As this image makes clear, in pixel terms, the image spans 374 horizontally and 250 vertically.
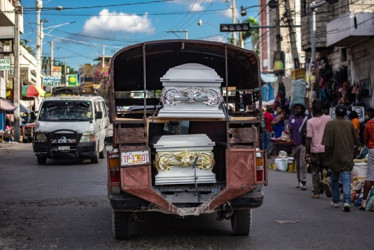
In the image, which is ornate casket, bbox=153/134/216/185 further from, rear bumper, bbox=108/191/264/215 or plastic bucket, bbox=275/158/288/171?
plastic bucket, bbox=275/158/288/171

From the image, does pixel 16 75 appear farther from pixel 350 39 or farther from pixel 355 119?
pixel 355 119

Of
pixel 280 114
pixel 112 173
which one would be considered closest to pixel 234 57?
pixel 112 173

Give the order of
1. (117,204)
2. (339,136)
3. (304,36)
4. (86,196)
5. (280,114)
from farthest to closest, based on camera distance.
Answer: (304,36)
(280,114)
(86,196)
(339,136)
(117,204)

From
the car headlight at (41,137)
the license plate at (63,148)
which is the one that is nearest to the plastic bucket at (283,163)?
the license plate at (63,148)

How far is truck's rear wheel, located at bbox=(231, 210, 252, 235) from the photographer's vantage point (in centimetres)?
793

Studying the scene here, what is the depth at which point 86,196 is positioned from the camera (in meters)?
12.3

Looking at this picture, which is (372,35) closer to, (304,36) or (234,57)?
(304,36)

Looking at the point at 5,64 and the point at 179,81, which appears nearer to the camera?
the point at 179,81

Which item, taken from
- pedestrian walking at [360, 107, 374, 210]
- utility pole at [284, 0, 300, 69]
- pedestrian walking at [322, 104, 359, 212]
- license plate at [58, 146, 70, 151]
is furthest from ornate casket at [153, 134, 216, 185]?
utility pole at [284, 0, 300, 69]

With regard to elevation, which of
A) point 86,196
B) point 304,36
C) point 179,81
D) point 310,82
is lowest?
point 86,196

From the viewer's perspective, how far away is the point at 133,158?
24.3 ft

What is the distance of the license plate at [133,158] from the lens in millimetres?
7391

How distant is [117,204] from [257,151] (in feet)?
6.04

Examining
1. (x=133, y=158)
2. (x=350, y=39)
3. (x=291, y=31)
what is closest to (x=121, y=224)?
(x=133, y=158)
